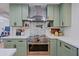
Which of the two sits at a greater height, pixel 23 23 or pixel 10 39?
pixel 23 23

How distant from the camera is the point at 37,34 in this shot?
11.2 ft

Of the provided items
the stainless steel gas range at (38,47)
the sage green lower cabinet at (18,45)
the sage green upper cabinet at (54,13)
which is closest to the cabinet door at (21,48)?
the sage green lower cabinet at (18,45)

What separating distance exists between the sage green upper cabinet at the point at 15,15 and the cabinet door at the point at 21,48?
0.58 meters

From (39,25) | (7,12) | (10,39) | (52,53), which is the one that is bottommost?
(52,53)

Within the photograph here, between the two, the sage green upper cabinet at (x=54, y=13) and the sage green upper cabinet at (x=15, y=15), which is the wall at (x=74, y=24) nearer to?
the sage green upper cabinet at (x=54, y=13)

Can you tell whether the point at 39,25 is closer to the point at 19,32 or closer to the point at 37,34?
the point at 37,34

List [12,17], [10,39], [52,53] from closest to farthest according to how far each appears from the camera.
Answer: [10,39], [52,53], [12,17]

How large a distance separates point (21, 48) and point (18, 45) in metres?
0.10

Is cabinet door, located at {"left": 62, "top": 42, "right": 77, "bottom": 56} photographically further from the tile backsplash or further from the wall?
the tile backsplash

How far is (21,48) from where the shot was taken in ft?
9.33

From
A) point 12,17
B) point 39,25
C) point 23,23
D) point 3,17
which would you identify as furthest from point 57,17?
point 3,17

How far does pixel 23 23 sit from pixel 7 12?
45cm

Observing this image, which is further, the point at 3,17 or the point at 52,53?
the point at 3,17

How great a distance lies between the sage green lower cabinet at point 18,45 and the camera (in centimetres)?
279
